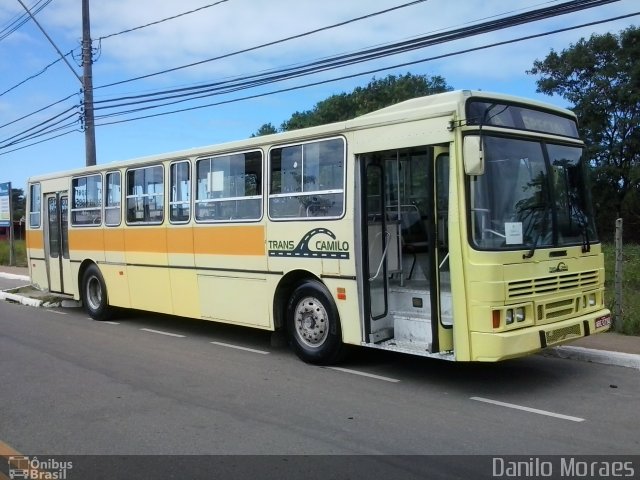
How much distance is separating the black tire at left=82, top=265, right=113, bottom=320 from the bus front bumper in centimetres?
787

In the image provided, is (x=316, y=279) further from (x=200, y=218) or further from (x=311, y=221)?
(x=200, y=218)

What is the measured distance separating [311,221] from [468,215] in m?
2.21

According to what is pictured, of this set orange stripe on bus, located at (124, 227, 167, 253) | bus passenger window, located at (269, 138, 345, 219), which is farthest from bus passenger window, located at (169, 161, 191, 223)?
bus passenger window, located at (269, 138, 345, 219)

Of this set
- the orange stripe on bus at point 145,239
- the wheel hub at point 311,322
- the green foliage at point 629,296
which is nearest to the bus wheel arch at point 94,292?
the orange stripe on bus at point 145,239

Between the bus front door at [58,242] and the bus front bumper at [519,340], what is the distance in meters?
9.41

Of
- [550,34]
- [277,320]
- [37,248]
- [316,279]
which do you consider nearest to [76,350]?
[277,320]

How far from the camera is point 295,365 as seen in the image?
7.94m

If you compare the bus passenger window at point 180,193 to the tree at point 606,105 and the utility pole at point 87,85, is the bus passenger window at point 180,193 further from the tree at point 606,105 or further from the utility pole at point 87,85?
the tree at point 606,105

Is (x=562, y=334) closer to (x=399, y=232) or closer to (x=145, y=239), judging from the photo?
(x=399, y=232)

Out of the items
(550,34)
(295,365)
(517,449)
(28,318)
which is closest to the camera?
(517,449)

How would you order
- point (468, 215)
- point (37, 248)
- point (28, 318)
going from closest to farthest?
1. point (468, 215)
2. point (28, 318)
3. point (37, 248)

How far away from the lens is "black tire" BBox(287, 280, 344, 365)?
24.9 feet

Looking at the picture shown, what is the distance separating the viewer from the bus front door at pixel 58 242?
1292cm

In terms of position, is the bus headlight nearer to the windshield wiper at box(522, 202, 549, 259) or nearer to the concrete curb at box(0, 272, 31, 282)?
the windshield wiper at box(522, 202, 549, 259)
